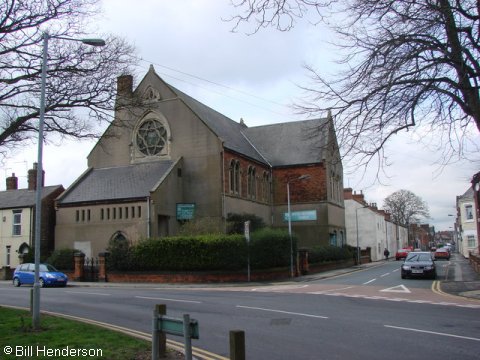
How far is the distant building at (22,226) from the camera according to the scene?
139ft

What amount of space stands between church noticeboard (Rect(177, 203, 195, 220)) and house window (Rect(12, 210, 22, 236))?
48.8 ft

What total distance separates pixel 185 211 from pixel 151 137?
8.18 meters

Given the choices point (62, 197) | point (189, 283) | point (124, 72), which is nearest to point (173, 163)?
point (62, 197)

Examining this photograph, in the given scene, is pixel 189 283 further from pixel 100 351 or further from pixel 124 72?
pixel 100 351

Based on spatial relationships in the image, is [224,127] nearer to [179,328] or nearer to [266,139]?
[266,139]

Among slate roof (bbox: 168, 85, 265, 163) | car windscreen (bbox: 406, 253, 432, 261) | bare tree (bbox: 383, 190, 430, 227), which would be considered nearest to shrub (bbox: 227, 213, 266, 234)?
slate roof (bbox: 168, 85, 265, 163)

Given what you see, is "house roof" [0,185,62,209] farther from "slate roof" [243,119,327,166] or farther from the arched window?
"slate roof" [243,119,327,166]

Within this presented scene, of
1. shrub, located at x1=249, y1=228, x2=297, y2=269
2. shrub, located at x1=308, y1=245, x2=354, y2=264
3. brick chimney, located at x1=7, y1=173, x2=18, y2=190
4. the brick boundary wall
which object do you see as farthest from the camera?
brick chimney, located at x1=7, y1=173, x2=18, y2=190

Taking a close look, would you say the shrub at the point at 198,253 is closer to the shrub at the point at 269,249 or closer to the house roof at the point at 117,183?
the shrub at the point at 269,249

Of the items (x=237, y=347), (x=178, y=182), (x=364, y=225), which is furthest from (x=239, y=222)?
(x=364, y=225)

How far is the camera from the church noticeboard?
38469 mm

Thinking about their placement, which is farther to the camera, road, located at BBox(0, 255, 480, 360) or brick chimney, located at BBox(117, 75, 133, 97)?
brick chimney, located at BBox(117, 75, 133, 97)

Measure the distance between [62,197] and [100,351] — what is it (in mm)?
34222

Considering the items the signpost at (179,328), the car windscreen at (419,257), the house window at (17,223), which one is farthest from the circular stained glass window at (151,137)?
the signpost at (179,328)
